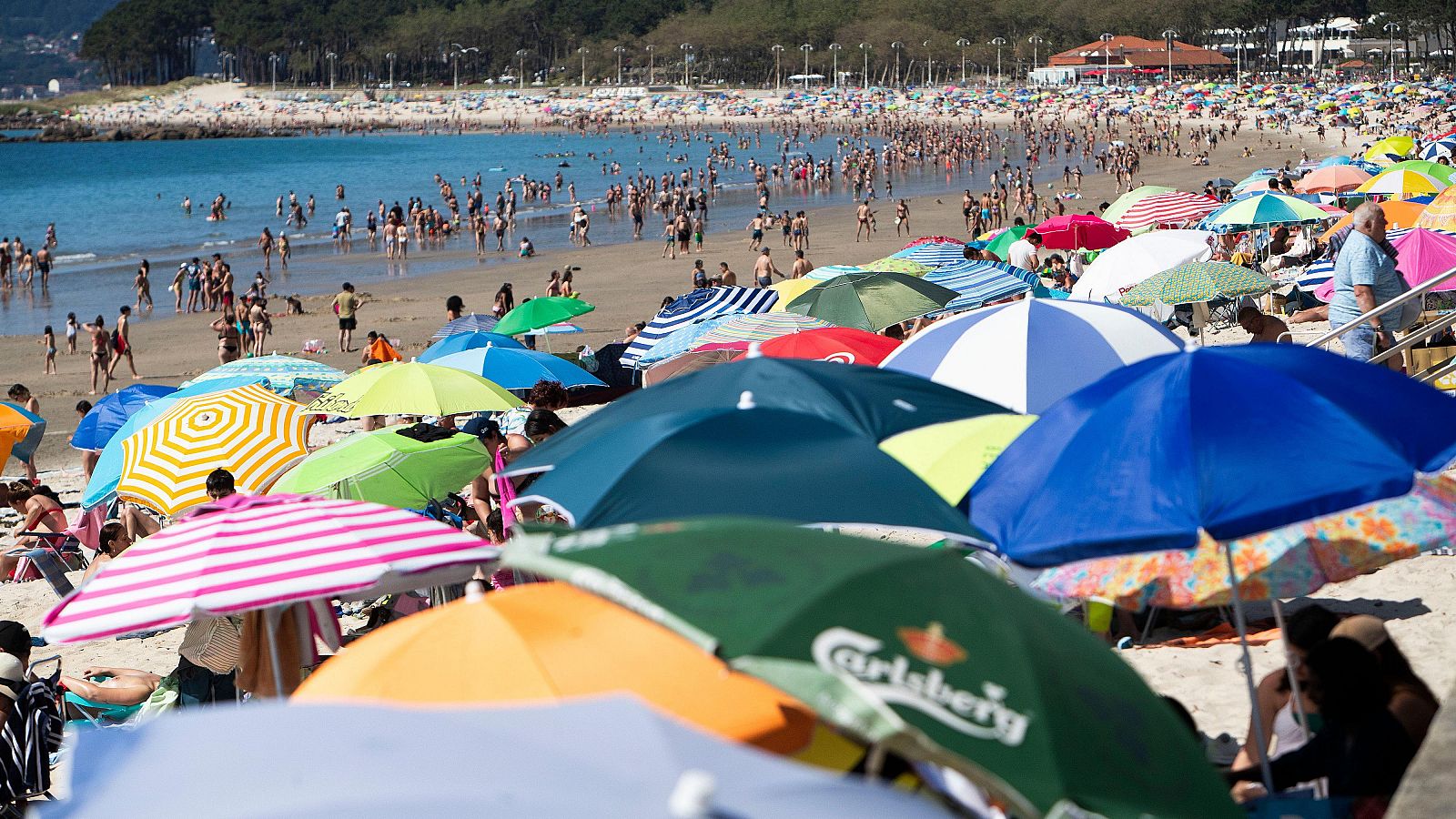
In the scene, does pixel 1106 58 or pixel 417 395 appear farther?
pixel 1106 58

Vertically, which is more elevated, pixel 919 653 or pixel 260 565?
pixel 919 653

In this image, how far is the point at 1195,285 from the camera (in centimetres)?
1041

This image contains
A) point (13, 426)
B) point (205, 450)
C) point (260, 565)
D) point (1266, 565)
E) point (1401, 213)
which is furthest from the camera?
point (1401, 213)

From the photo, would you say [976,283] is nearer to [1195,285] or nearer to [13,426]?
[1195,285]

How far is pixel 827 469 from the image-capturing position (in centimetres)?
421

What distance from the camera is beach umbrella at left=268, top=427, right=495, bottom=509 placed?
712 centimetres

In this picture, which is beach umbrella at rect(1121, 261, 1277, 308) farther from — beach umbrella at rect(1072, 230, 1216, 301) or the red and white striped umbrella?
the red and white striped umbrella

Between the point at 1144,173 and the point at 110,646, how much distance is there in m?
45.6

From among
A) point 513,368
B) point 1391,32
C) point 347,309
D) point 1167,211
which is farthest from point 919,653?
point 1391,32

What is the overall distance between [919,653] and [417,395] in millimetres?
6561

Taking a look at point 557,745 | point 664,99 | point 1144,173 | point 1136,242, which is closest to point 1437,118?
point 1144,173

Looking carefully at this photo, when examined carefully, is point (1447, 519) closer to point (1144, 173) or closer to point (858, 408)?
point (858, 408)

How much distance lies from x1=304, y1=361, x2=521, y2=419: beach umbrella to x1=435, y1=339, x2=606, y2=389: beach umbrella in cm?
114

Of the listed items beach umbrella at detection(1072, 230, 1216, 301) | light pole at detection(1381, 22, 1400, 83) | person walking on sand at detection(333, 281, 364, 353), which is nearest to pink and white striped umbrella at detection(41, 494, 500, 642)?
beach umbrella at detection(1072, 230, 1216, 301)
